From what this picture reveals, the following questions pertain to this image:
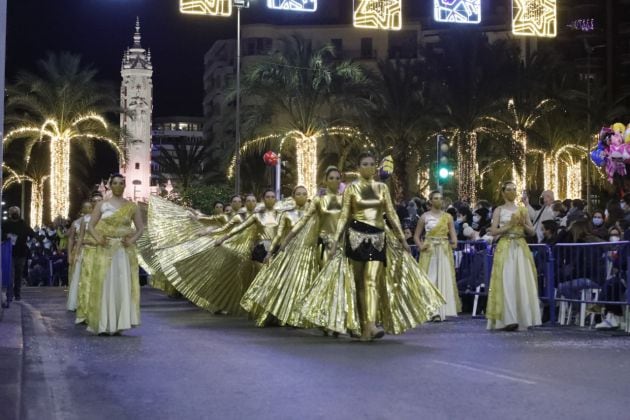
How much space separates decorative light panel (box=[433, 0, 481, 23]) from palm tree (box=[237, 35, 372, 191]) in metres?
20.0

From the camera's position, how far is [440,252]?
1688 cm

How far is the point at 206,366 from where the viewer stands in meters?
9.35

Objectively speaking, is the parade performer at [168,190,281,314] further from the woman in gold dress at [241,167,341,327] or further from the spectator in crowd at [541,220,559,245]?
the spectator in crowd at [541,220,559,245]

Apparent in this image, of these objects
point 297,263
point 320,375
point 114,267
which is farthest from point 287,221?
point 320,375

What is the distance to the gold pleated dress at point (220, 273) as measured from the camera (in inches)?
678

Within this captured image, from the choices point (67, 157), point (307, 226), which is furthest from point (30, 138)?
point (307, 226)

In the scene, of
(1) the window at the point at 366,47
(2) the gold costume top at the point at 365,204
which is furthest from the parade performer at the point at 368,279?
(1) the window at the point at 366,47

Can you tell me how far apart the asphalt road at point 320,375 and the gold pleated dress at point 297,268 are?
34 cm

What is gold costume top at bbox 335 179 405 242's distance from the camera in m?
11.8

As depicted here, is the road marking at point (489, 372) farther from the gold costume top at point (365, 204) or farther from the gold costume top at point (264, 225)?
the gold costume top at point (264, 225)

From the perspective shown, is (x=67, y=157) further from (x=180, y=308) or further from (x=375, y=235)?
(x=375, y=235)

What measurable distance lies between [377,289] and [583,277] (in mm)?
Answer: 4154

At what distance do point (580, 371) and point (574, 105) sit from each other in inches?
1684

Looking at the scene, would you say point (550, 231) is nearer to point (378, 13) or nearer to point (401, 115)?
point (378, 13)
